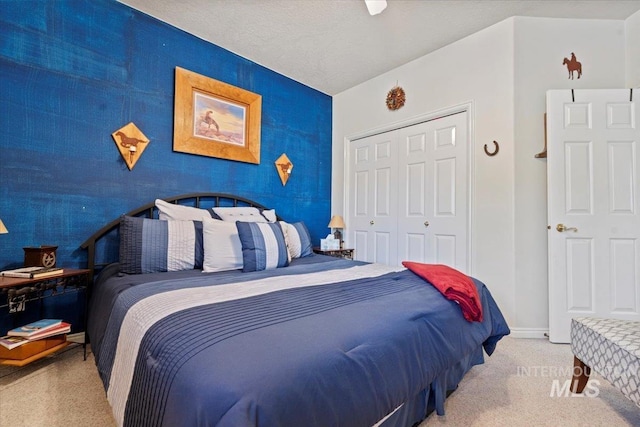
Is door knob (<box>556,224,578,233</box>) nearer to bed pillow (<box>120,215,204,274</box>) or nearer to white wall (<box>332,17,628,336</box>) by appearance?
white wall (<box>332,17,628,336</box>)

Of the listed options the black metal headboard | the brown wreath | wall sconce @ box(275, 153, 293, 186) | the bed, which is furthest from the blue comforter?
the brown wreath

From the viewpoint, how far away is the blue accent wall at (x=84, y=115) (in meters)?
1.98

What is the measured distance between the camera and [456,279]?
1614 millimetres

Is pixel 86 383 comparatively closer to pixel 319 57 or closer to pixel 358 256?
pixel 358 256

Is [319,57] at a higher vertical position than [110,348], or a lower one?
higher

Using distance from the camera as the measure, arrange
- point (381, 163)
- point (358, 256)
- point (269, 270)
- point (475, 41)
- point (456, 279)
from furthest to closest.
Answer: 1. point (358, 256)
2. point (381, 163)
3. point (475, 41)
4. point (269, 270)
5. point (456, 279)

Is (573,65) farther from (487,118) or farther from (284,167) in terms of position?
(284,167)

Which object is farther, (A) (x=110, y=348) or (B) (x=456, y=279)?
(B) (x=456, y=279)

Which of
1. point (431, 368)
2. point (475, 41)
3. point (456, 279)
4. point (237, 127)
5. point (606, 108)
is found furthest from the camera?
point (237, 127)

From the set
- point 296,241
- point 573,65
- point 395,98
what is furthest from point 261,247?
point 573,65

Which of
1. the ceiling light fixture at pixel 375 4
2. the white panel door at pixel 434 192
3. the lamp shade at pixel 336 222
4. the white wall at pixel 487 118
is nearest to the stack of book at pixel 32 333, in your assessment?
the lamp shade at pixel 336 222

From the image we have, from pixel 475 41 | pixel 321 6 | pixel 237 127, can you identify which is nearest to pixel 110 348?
pixel 237 127

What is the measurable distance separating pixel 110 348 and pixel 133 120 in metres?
1.99

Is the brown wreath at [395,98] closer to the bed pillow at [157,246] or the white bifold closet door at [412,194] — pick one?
the white bifold closet door at [412,194]
